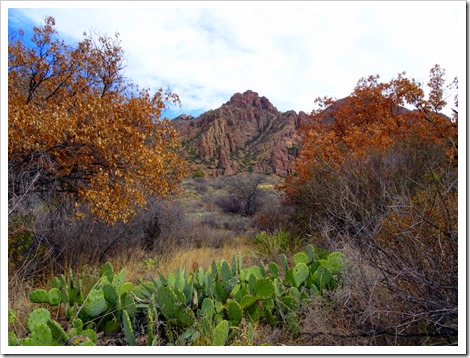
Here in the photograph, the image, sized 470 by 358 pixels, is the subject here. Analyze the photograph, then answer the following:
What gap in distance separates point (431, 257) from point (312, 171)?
6.42 m

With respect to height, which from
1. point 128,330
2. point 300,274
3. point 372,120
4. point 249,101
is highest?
point 249,101

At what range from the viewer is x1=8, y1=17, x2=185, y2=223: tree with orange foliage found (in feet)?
17.3

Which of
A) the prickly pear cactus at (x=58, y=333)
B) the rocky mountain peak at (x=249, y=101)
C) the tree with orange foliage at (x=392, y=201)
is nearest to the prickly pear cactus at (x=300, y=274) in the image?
the tree with orange foliage at (x=392, y=201)

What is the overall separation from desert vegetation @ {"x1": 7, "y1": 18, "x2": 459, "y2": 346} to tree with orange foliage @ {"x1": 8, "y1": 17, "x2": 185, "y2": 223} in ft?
0.09

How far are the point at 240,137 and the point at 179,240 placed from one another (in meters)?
40.0

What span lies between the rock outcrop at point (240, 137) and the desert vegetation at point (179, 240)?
2962 cm

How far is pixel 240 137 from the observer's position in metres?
48.1

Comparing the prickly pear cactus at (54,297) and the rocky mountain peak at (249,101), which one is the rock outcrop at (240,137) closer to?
the rocky mountain peak at (249,101)

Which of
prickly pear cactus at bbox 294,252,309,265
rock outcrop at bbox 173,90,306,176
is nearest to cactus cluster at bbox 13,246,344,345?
prickly pear cactus at bbox 294,252,309,265

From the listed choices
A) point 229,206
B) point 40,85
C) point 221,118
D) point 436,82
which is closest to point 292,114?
point 221,118

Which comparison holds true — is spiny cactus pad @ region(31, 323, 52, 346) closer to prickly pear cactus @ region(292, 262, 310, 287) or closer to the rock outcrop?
prickly pear cactus @ region(292, 262, 310, 287)

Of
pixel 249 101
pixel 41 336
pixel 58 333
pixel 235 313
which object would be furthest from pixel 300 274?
pixel 249 101

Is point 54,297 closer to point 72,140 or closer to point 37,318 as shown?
point 37,318

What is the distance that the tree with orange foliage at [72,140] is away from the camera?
5258 mm
